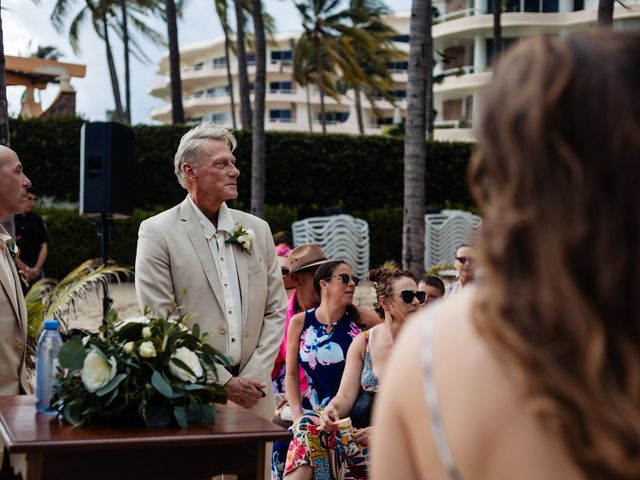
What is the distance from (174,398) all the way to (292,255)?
168 inches

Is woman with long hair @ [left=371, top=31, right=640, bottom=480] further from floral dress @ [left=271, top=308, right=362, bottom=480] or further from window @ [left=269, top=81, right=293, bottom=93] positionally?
window @ [left=269, top=81, right=293, bottom=93]

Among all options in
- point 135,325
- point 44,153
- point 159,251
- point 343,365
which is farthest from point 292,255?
point 44,153

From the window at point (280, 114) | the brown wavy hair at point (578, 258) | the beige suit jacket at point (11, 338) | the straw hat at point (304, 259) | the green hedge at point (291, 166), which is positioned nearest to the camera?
the brown wavy hair at point (578, 258)

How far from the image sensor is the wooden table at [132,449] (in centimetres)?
322

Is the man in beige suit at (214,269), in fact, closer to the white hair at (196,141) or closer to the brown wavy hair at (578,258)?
the white hair at (196,141)

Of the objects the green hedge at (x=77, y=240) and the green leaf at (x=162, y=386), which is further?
the green hedge at (x=77, y=240)

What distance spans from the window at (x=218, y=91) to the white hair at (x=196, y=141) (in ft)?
248

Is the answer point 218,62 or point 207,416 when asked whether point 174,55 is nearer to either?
point 207,416

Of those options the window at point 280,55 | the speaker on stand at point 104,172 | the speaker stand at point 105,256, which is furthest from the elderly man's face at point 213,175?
the window at point 280,55

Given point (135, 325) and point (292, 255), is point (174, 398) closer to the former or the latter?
point (135, 325)

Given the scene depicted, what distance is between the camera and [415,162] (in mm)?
13000

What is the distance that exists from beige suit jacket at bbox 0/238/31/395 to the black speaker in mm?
5970

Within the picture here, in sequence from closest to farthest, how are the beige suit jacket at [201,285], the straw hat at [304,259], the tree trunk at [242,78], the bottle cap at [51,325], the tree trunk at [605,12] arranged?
the bottle cap at [51,325] < the beige suit jacket at [201,285] < the straw hat at [304,259] < the tree trunk at [605,12] < the tree trunk at [242,78]

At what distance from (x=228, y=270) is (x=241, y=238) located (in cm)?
19
